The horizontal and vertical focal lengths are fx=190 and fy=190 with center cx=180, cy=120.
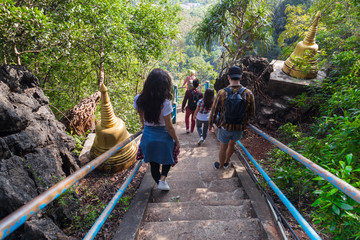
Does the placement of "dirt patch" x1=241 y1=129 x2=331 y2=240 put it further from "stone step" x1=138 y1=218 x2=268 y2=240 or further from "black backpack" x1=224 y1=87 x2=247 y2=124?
"black backpack" x1=224 y1=87 x2=247 y2=124

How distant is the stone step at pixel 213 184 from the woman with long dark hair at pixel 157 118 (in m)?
0.55

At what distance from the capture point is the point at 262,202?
219 centimetres

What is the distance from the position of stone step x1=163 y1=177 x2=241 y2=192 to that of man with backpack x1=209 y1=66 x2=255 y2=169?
57 cm

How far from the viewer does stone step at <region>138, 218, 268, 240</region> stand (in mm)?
1784

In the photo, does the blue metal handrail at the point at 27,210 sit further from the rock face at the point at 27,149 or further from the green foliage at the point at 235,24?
the green foliage at the point at 235,24

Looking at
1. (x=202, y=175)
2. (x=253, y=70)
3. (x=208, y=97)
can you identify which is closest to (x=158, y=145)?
(x=202, y=175)

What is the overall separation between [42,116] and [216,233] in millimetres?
2866

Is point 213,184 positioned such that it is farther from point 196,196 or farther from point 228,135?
point 228,135

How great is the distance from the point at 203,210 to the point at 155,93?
55.9 inches

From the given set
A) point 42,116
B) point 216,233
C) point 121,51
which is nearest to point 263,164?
point 216,233

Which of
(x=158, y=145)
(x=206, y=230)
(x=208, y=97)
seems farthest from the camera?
(x=208, y=97)

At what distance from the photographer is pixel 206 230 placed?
72.1 inches

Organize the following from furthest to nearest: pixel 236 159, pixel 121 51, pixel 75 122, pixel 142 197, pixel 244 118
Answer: pixel 121 51 < pixel 75 122 < pixel 236 159 < pixel 244 118 < pixel 142 197

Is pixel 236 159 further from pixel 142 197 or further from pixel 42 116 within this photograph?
pixel 42 116
